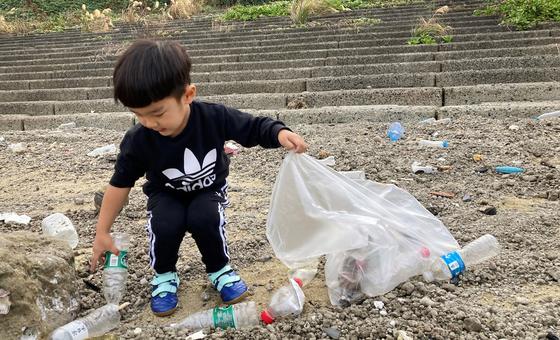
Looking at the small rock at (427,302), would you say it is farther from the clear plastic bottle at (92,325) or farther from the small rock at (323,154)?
the small rock at (323,154)

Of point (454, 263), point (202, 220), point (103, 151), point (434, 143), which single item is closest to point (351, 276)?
point (454, 263)

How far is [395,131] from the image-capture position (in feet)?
15.3

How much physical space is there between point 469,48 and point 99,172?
17.0 feet

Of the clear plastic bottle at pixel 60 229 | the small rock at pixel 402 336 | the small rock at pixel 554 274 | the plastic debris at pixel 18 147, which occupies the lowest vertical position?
the plastic debris at pixel 18 147

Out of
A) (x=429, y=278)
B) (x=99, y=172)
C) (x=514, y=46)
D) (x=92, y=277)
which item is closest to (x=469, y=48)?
(x=514, y=46)

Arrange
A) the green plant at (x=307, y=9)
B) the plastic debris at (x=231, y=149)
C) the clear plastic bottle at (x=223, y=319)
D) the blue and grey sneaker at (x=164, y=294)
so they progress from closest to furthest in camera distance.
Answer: the clear plastic bottle at (x=223, y=319), the blue and grey sneaker at (x=164, y=294), the plastic debris at (x=231, y=149), the green plant at (x=307, y=9)

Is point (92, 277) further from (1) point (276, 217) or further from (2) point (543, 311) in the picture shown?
(2) point (543, 311)

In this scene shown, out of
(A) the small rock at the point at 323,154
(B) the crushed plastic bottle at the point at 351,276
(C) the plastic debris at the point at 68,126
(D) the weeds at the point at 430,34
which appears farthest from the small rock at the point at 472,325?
(D) the weeds at the point at 430,34

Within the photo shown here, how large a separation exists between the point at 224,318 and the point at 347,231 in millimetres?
581

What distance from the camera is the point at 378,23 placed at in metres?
9.16

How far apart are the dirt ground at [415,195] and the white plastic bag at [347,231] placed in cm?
10

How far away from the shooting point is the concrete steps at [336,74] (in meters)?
5.57

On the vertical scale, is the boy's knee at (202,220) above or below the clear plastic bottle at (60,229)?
above

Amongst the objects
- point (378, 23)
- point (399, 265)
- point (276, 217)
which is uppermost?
point (378, 23)
